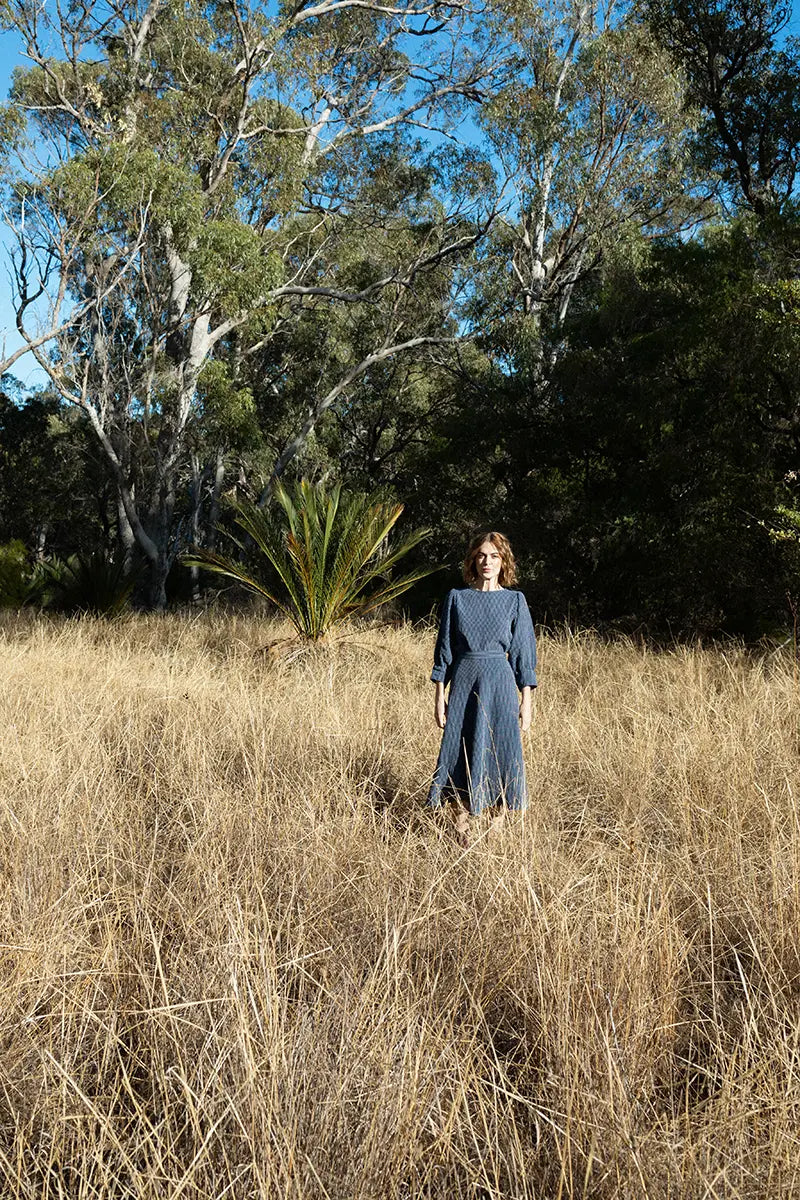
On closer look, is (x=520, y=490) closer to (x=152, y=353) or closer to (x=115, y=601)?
(x=115, y=601)

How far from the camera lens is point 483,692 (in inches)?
142

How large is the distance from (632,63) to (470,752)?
18.3 m

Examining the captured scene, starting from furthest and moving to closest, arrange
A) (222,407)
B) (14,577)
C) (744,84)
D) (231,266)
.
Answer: (14,577) < (222,407) < (231,266) < (744,84)

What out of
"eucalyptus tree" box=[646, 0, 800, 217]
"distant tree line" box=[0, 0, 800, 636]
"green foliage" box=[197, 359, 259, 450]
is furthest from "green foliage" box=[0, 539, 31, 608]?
"eucalyptus tree" box=[646, 0, 800, 217]

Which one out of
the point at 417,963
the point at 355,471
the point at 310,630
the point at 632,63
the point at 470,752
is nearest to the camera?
the point at 417,963

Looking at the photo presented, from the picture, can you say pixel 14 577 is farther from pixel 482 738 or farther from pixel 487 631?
pixel 482 738

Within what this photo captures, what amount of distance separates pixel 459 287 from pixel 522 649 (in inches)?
683

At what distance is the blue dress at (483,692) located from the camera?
3.55 m

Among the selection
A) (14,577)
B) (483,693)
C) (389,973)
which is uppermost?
(14,577)

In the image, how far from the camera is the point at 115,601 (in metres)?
13.2

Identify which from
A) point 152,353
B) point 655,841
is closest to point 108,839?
point 655,841

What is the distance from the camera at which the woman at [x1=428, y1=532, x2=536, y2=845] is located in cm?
355

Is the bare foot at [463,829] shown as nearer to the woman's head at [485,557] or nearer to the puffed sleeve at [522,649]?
the puffed sleeve at [522,649]

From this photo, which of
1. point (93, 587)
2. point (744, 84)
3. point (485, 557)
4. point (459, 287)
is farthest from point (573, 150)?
point (485, 557)
